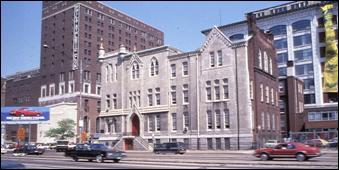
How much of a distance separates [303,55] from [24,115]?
64.4m

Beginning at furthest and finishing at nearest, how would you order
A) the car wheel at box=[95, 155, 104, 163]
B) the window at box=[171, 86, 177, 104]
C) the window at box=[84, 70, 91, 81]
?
1. the window at box=[84, 70, 91, 81]
2. the window at box=[171, 86, 177, 104]
3. the car wheel at box=[95, 155, 104, 163]

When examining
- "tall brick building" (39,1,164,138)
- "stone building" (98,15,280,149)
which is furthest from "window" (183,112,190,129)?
"tall brick building" (39,1,164,138)

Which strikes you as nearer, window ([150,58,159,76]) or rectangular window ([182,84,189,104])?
rectangular window ([182,84,189,104])

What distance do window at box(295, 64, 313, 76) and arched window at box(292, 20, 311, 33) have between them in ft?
27.7

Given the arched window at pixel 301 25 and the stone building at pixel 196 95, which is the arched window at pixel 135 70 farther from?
the arched window at pixel 301 25

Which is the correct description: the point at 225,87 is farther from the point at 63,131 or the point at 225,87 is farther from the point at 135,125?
the point at 63,131

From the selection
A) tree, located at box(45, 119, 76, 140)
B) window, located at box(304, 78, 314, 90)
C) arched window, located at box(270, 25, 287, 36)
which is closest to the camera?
tree, located at box(45, 119, 76, 140)

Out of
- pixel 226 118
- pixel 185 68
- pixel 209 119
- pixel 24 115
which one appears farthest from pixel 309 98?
pixel 24 115

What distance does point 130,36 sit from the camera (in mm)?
134625

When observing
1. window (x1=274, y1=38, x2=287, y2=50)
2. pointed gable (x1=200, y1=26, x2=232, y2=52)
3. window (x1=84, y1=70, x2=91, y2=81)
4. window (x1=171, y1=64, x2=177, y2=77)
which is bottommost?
window (x1=171, y1=64, x2=177, y2=77)

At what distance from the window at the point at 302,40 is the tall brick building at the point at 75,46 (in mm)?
50920

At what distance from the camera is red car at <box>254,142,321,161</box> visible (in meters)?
31.3

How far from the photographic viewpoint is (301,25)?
9594 cm

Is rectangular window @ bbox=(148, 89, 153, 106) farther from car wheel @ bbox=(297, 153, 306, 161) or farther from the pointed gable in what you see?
car wheel @ bbox=(297, 153, 306, 161)
